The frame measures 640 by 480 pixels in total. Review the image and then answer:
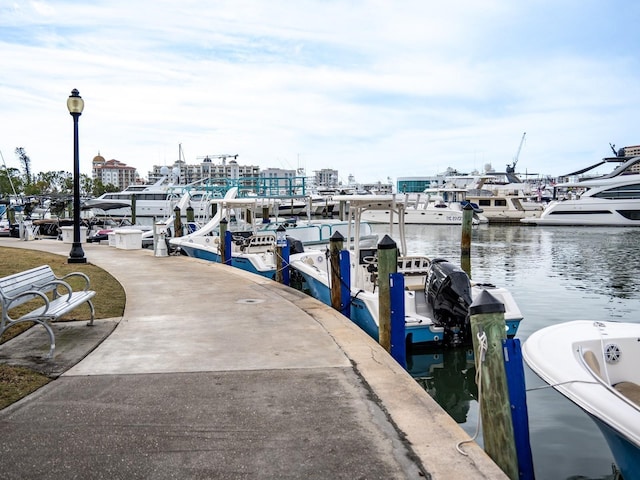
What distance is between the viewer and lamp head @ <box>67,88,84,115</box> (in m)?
14.5

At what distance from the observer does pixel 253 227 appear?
2041 centimetres

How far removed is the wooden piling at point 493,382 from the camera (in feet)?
13.7

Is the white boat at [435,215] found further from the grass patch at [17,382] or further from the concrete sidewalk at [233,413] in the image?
the grass patch at [17,382]

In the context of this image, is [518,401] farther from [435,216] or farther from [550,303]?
[435,216]

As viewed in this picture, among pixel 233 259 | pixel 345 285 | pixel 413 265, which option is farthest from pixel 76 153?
pixel 413 265

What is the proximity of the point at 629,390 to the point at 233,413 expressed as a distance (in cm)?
348

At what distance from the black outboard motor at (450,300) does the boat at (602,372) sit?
294cm

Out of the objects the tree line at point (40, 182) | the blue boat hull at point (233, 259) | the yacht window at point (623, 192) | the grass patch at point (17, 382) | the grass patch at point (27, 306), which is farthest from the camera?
the tree line at point (40, 182)

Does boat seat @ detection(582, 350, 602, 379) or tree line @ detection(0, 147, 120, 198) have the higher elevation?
tree line @ detection(0, 147, 120, 198)

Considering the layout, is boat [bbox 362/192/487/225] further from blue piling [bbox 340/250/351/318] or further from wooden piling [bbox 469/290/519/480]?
wooden piling [bbox 469/290/519/480]

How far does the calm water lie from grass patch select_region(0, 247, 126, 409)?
4903mm

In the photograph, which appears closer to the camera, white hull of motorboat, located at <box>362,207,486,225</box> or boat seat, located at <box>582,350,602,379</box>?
boat seat, located at <box>582,350,602,379</box>

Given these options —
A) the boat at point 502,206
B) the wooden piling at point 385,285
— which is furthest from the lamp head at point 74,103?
the boat at point 502,206

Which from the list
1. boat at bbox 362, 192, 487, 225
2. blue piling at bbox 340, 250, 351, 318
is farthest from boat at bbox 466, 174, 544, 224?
blue piling at bbox 340, 250, 351, 318
